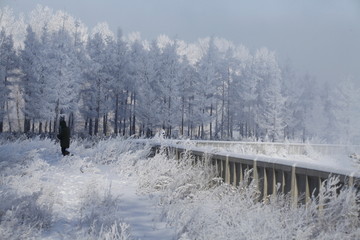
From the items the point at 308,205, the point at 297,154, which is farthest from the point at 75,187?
the point at 297,154

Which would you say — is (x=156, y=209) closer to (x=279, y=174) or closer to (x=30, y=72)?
(x=279, y=174)

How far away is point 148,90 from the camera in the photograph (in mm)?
47031

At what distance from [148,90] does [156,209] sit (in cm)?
3992

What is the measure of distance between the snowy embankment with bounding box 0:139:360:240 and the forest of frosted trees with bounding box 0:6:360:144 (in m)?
27.9

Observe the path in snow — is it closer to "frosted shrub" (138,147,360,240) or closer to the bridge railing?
"frosted shrub" (138,147,360,240)

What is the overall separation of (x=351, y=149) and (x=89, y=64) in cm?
2960

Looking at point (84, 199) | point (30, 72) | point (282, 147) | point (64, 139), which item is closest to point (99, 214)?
point (84, 199)

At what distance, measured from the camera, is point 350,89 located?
55.0 meters

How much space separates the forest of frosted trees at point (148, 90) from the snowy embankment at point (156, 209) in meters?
27.9

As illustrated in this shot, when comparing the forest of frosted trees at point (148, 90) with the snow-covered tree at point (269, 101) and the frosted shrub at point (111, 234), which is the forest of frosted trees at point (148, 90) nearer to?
the snow-covered tree at point (269, 101)

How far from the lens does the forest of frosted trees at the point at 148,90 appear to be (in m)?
43.4

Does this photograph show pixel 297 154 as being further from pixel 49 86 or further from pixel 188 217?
pixel 49 86

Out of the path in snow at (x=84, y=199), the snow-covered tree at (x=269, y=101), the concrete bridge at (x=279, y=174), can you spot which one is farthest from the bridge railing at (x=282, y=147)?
the snow-covered tree at (x=269, y=101)

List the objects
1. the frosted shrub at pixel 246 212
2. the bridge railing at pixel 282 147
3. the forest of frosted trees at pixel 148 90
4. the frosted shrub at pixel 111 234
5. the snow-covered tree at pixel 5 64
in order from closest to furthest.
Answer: the frosted shrub at pixel 111 234
the frosted shrub at pixel 246 212
the bridge railing at pixel 282 147
the snow-covered tree at pixel 5 64
the forest of frosted trees at pixel 148 90
